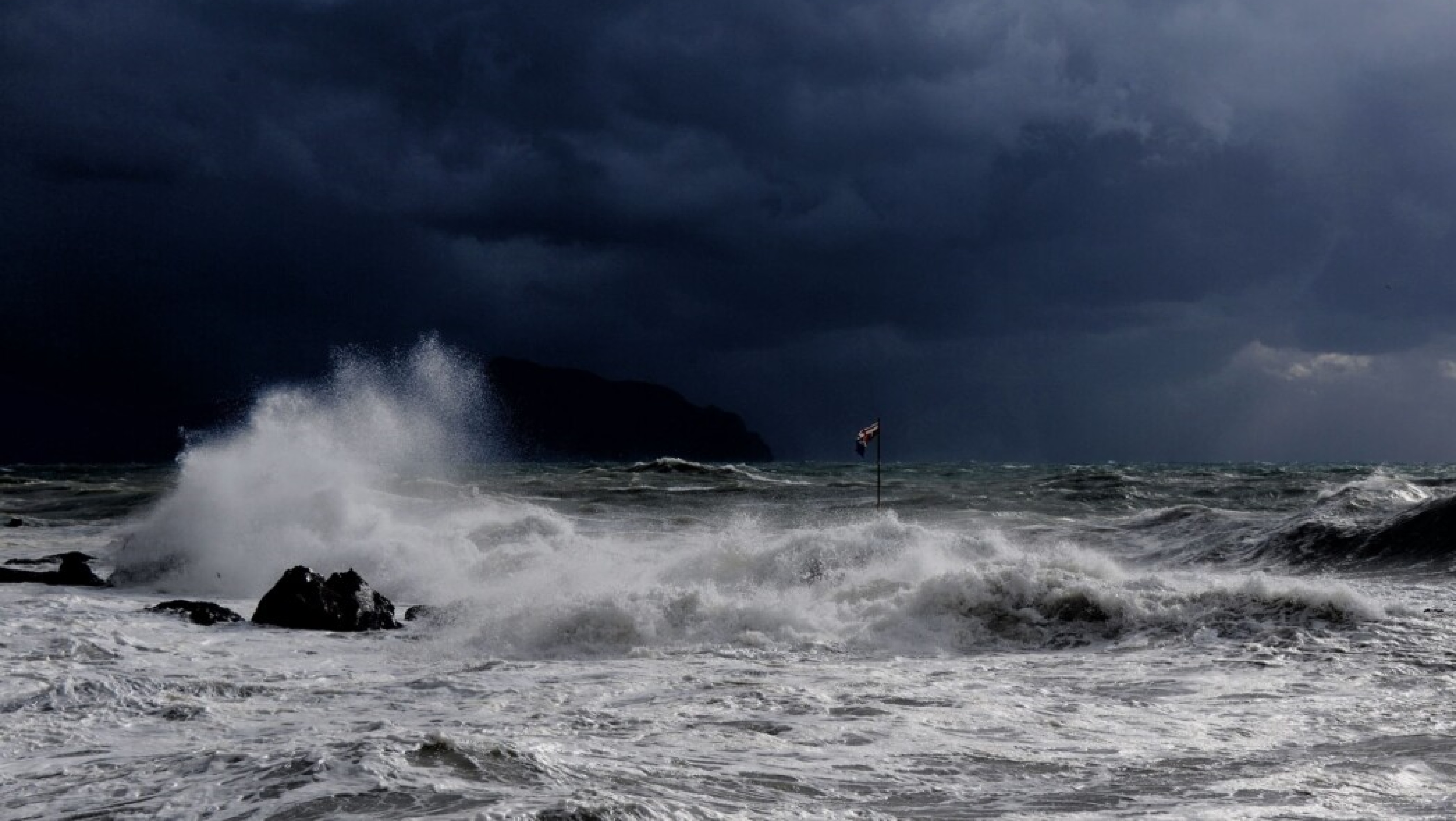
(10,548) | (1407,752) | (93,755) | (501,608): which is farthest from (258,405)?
(1407,752)

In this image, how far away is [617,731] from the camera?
7988 millimetres

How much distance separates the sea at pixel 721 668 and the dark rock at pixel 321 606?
301 millimetres

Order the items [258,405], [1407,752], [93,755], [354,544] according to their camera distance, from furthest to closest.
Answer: [258,405], [354,544], [1407,752], [93,755]

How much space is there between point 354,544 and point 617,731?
1276 cm

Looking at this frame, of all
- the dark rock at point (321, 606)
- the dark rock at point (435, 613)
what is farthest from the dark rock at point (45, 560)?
the dark rock at point (435, 613)

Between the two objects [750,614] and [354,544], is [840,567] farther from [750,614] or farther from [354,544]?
[354,544]

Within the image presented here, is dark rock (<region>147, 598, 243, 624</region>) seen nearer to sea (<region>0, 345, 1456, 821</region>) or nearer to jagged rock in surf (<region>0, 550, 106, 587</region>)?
sea (<region>0, 345, 1456, 821</region>)

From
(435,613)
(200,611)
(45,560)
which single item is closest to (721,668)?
(435,613)

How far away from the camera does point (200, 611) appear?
42.3 ft

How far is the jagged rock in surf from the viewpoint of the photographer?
16.5 m

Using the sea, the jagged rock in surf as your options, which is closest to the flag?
the sea

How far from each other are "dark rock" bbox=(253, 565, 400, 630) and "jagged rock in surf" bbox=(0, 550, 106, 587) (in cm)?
514

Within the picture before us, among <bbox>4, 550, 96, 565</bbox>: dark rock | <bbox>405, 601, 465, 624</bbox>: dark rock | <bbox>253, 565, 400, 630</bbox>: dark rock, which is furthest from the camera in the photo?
<bbox>4, 550, 96, 565</bbox>: dark rock

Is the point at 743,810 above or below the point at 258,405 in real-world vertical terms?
below
